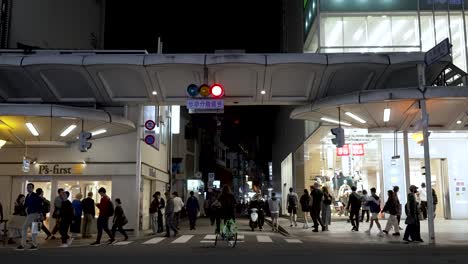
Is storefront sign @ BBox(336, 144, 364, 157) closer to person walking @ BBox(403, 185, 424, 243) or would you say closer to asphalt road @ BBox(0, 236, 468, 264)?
person walking @ BBox(403, 185, 424, 243)

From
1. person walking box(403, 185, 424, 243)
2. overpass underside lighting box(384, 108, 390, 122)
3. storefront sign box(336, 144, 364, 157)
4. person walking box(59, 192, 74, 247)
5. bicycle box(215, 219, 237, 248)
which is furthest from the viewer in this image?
storefront sign box(336, 144, 364, 157)

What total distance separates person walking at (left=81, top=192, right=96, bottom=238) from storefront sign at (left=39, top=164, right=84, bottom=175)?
245 cm

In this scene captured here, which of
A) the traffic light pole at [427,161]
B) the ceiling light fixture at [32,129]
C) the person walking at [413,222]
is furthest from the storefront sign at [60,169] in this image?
the traffic light pole at [427,161]

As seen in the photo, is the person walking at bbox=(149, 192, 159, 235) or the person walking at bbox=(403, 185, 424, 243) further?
the person walking at bbox=(149, 192, 159, 235)

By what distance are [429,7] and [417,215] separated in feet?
42.5

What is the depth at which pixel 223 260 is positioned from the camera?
1134cm

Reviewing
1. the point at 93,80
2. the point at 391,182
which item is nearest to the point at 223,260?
the point at 93,80

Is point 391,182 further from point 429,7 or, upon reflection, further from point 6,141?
point 6,141

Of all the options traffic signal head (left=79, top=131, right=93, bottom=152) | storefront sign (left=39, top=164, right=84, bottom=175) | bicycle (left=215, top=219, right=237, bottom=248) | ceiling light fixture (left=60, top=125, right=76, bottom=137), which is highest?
ceiling light fixture (left=60, top=125, right=76, bottom=137)

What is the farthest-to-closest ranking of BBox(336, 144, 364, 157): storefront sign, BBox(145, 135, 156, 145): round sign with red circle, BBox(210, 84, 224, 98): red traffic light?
BBox(336, 144, 364, 157): storefront sign, BBox(145, 135, 156, 145): round sign with red circle, BBox(210, 84, 224, 98): red traffic light

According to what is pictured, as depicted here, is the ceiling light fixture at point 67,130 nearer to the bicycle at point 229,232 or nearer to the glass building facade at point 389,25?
the bicycle at point 229,232

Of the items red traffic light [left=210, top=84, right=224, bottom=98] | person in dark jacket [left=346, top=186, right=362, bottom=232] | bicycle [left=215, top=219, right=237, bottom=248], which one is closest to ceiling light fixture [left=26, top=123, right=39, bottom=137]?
red traffic light [left=210, top=84, right=224, bottom=98]

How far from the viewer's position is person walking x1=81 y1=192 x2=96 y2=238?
19312mm

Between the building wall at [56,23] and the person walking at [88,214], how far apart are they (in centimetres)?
823
